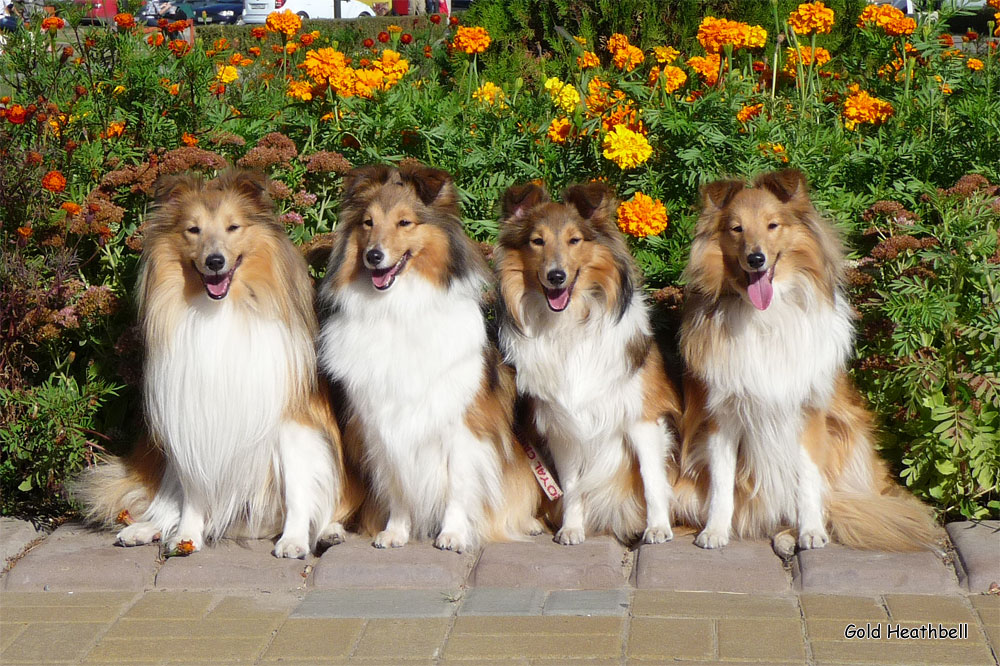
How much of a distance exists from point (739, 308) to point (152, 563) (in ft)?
8.97

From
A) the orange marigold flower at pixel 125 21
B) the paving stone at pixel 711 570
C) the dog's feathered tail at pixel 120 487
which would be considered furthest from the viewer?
the orange marigold flower at pixel 125 21

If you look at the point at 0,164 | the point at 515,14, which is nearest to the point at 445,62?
the point at 515,14

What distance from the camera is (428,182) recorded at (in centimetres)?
430

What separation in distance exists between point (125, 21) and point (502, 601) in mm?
3942

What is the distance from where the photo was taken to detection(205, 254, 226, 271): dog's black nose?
414 cm

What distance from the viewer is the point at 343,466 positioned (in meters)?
4.66

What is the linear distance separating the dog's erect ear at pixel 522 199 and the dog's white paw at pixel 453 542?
142cm

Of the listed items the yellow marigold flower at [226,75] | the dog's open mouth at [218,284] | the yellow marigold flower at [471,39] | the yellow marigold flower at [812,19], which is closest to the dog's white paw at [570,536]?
the dog's open mouth at [218,284]

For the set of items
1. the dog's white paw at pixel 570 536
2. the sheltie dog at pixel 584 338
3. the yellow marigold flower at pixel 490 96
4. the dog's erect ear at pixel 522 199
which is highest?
the yellow marigold flower at pixel 490 96

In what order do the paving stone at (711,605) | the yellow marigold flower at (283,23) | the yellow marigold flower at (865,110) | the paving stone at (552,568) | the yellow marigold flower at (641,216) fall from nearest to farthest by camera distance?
1. the paving stone at (711,605)
2. the paving stone at (552,568)
3. the yellow marigold flower at (641,216)
4. the yellow marigold flower at (865,110)
5. the yellow marigold flower at (283,23)

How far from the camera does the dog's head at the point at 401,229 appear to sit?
4.21 m

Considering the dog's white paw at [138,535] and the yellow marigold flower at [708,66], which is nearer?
the dog's white paw at [138,535]

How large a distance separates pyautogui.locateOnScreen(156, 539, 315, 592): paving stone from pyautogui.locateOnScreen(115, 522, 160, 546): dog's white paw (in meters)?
0.24

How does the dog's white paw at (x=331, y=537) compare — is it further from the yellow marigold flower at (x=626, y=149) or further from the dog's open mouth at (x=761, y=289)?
the yellow marigold flower at (x=626, y=149)
